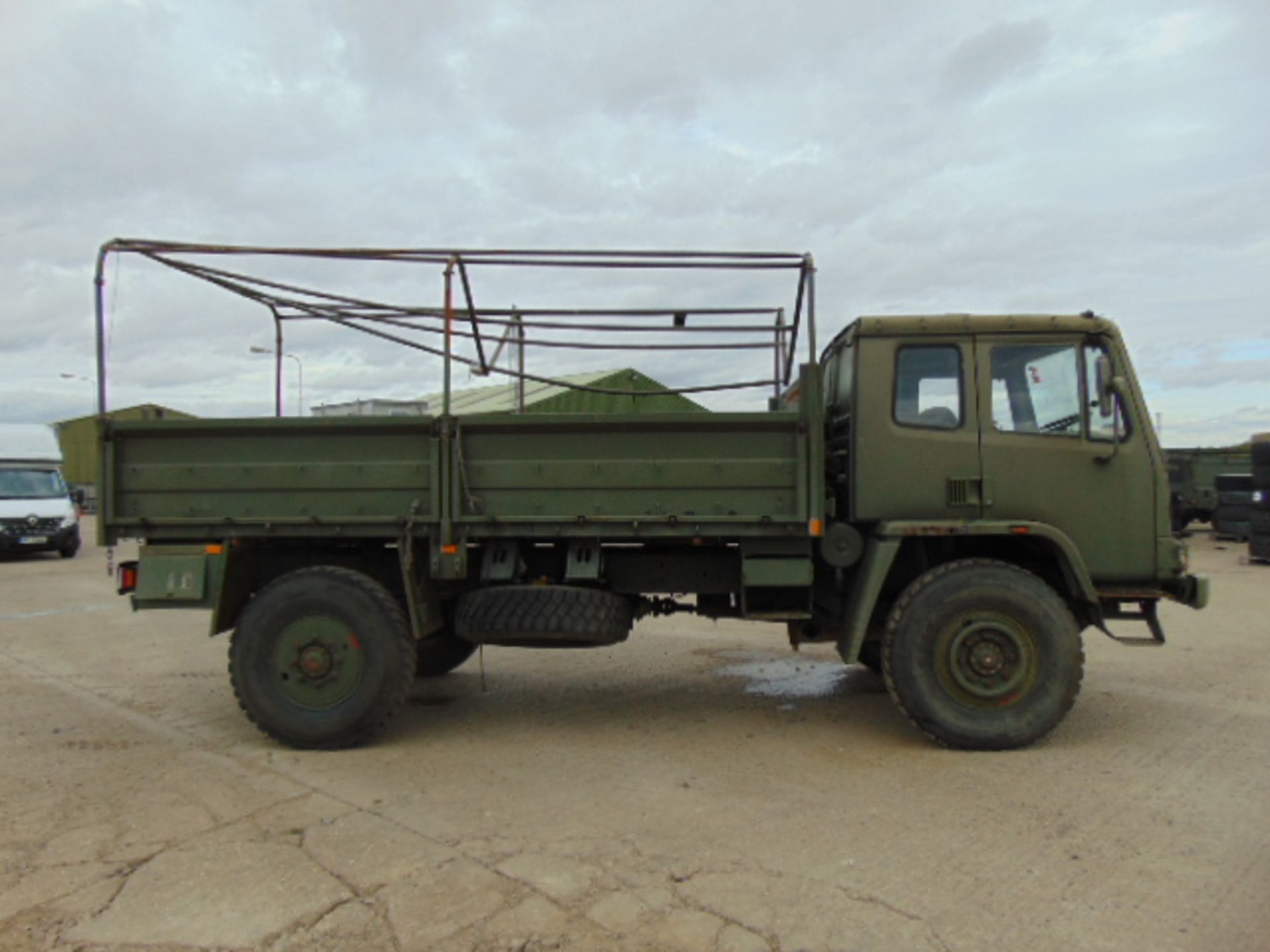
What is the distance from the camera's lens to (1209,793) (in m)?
4.42

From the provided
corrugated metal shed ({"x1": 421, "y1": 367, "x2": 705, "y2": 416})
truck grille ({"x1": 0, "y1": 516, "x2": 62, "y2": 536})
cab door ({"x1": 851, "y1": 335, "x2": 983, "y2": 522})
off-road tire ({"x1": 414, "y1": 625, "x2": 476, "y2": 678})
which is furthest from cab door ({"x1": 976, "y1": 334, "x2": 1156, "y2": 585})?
truck grille ({"x1": 0, "y1": 516, "x2": 62, "y2": 536})

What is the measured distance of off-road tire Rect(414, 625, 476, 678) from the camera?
6.82 meters

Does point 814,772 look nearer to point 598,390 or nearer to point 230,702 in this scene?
point 598,390

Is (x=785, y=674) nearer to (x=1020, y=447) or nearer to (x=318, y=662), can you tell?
(x=1020, y=447)

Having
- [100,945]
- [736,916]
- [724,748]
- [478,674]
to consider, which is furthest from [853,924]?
[478,674]

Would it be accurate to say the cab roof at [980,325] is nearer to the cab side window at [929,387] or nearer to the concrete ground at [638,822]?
the cab side window at [929,387]

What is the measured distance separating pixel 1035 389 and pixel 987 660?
1.63 meters

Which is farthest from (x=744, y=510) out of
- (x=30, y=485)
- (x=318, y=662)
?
(x=30, y=485)

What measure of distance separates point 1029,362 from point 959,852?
116 inches

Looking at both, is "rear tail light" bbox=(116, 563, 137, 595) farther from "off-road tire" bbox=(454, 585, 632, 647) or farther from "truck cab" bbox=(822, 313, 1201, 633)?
"truck cab" bbox=(822, 313, 1201, 633)

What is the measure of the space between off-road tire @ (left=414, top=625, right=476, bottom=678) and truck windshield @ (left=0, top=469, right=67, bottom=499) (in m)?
14.8

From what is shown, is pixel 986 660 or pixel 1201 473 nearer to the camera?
pixel 986 660

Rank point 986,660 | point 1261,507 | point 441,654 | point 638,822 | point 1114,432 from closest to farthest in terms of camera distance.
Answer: point 638,822
point 986,660
point 1114,432
point 441,654
point 1261,507

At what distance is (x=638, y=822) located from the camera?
163 inches
